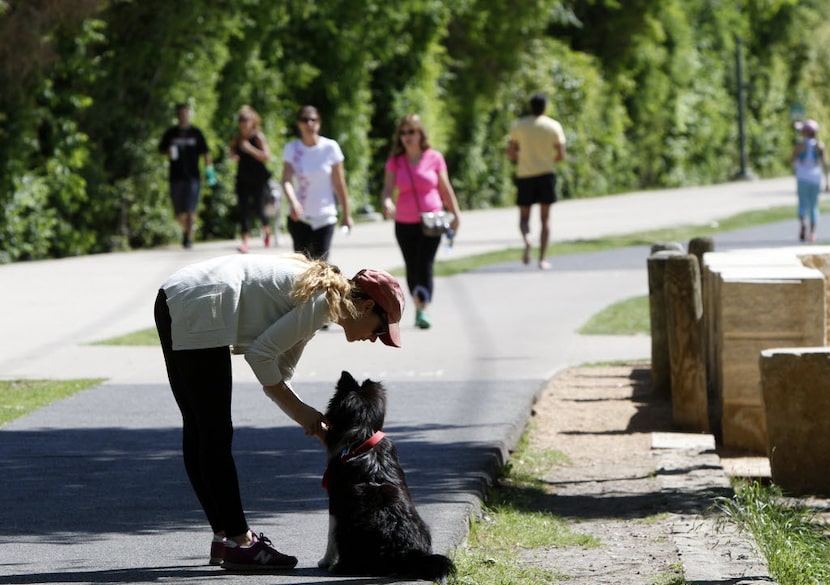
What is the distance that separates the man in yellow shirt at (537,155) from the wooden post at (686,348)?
8.32 meters

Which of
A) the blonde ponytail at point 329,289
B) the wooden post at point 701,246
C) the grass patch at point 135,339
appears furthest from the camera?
the grass patch at point 135,339

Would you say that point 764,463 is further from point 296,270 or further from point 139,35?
point 139,35

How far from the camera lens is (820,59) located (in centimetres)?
5153

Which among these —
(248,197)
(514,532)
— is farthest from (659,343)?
(248,197)

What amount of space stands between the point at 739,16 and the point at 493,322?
32.7m

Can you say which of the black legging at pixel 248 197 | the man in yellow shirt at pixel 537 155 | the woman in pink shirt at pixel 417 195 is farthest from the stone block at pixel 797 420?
the black legging at pixel 248 197

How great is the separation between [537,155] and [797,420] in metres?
10.1

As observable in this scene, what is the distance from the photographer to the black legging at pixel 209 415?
5.46 m

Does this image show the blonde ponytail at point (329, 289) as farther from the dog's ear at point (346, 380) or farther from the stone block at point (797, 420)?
the stone block at point (797, 420)

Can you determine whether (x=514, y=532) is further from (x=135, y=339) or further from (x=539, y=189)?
(x=539, y=189)

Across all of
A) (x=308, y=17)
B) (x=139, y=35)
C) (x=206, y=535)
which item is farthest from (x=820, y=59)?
(x=206, y=535)

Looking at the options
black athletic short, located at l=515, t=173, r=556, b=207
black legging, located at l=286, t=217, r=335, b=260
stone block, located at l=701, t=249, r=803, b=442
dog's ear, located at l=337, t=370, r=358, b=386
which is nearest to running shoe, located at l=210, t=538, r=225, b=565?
dog's ear, located at l=337, t=370, r=358, b=386

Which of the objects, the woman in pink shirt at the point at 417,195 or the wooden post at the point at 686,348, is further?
the woman in pink shirt at the point at 417,195

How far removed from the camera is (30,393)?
10.2 meters
